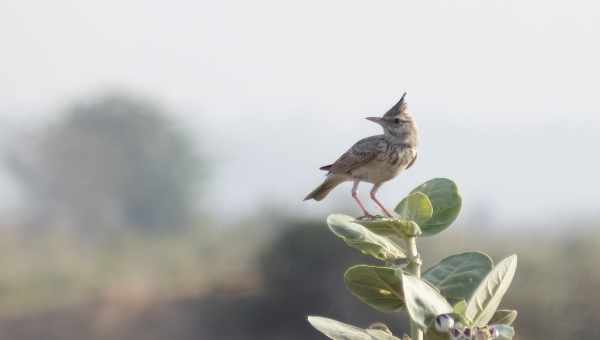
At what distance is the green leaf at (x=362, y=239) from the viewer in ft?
3.42

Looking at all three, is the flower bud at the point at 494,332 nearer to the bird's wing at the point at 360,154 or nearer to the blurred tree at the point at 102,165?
the bird's wing at the point at 360,154

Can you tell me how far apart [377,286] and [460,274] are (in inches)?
3.9

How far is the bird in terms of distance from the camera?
7.30 ft

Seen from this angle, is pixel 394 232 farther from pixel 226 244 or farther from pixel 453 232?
pixel 226 244

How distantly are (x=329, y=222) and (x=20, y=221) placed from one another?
30966 millimetres

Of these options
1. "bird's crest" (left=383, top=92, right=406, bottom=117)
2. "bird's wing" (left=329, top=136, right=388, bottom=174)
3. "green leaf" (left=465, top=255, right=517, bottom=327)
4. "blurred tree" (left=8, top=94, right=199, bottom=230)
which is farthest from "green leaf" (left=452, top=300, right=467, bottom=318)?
"blurred tree" (left=8, top=94, right=199, bottom=230)

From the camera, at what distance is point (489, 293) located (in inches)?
38.2

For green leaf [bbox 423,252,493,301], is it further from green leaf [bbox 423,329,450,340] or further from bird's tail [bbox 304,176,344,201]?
bird's tail [bbox 304,176,344,201]

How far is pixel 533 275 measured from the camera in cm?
1567

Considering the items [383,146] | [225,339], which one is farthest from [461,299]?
[225,339]

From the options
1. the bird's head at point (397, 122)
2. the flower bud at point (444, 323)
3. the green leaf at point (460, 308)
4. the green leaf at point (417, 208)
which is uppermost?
the bird's head at point (397, 122)

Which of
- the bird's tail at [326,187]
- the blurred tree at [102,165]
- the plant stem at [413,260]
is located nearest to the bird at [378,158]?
the bird's tail at [326,187]

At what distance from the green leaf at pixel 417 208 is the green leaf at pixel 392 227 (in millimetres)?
22

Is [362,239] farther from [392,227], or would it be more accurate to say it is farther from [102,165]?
[102,165]
